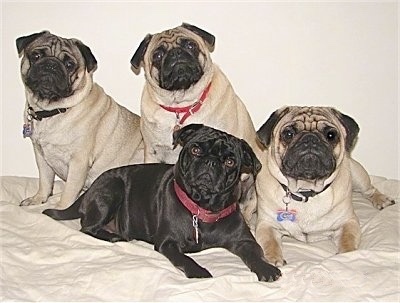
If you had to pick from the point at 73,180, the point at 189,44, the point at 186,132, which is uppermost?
the point at 189,44

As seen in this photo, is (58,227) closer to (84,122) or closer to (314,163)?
(84,122)

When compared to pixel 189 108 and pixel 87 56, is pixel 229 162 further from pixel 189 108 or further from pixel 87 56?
pixel 87 56

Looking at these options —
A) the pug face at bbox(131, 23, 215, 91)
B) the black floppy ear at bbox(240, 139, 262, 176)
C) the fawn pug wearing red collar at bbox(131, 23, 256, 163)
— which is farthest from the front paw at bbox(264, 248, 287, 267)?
the pug face at bbox(131, 23, 215, 91)

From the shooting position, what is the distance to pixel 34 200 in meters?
4.32

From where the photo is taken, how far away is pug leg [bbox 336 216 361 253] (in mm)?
3484

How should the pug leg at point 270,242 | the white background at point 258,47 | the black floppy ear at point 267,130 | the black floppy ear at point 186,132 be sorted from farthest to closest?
the white background at point 258,47 → the black floppy ear at point 267,130 → the black floppy ear at point 186,132 → the pug leg at point 270,242

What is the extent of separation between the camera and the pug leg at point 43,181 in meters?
4.33

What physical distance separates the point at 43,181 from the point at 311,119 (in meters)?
1.80

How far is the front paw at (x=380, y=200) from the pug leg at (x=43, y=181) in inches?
78.5

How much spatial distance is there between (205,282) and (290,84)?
2.24 meters

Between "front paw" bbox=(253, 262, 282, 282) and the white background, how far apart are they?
6.31 ft

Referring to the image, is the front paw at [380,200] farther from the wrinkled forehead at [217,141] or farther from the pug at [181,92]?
the wrinkled forehead at [217,141]

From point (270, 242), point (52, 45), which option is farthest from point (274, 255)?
point (52, 45)

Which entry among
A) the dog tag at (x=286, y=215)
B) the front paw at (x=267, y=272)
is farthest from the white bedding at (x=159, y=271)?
the dog tag at (x=286, y=215)
